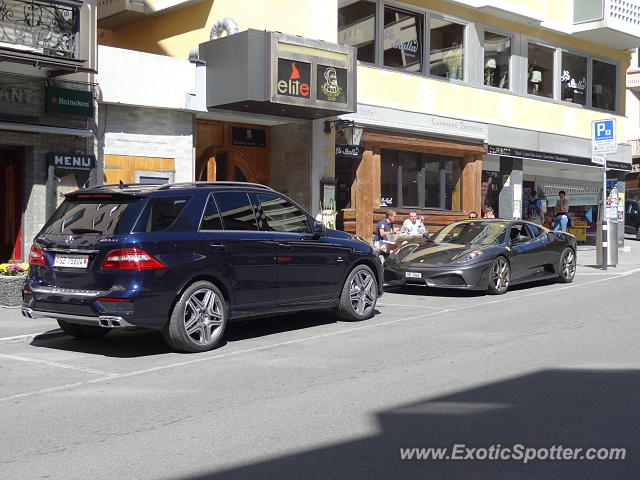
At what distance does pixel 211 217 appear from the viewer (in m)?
8.84

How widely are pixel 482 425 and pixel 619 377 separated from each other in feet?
6.88

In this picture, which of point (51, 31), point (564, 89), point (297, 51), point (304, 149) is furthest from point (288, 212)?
point (564, 89)

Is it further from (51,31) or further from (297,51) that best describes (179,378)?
(297,51)

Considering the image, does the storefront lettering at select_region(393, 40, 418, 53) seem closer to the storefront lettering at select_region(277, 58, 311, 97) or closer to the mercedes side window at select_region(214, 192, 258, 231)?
the storefront lettering at select_region(277, 58, 311, 97)

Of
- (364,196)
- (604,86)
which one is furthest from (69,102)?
(604,86)

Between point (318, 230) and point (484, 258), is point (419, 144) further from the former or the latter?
point (318, 230)

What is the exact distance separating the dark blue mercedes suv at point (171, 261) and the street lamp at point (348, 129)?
9296 millimetres

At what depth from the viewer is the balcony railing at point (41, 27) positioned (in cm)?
1337

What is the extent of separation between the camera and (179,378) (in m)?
7.34

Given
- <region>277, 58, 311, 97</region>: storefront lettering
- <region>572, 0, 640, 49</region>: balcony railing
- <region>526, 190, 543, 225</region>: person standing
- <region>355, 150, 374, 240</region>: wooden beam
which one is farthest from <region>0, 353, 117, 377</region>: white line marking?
<region>572, 0, 640, 49</region>: balcony railing

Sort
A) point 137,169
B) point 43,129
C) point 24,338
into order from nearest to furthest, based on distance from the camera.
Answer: point 24,338, point 43,129, point 137,169

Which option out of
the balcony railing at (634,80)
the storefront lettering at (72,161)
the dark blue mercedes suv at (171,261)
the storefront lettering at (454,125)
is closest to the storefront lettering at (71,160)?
the storefront lettering at (72,161)

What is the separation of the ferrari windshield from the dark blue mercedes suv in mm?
5494

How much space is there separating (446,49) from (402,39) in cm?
186
